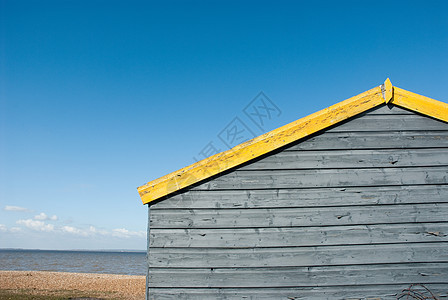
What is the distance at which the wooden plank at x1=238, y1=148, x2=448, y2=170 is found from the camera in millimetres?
4555

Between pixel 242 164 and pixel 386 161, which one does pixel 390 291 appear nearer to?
pixel 386 161

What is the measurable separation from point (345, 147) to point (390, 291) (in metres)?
1.89

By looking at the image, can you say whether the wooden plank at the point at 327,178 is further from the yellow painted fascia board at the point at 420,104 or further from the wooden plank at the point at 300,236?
the yellow painted fascia board at the point at 420,104

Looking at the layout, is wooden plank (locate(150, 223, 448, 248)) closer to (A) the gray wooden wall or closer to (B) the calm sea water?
(A) the gray wooden wall

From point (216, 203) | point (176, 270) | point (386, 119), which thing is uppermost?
point (386, 119)

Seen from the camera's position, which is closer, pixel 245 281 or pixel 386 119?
pixel 245 281

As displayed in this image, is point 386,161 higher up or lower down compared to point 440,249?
higher up

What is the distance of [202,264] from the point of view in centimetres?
425

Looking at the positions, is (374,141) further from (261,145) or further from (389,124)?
(261,145)

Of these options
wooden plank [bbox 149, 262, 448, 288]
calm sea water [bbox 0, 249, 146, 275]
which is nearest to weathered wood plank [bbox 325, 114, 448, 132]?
wooden plank [bbox 149, 262, 448, 288]

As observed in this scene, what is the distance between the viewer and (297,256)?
14.1 ft

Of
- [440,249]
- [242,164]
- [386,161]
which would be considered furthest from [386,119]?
[242,164]

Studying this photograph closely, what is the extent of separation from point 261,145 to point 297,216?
3.36ft

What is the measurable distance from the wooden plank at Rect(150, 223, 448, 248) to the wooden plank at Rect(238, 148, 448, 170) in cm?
80
